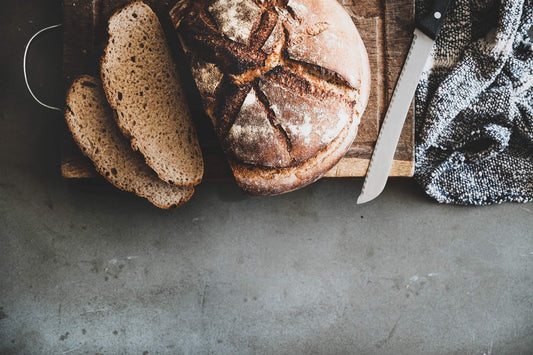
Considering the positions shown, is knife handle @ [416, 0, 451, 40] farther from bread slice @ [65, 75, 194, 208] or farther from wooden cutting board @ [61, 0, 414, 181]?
bread slice @ [65, 75, 194, 208]

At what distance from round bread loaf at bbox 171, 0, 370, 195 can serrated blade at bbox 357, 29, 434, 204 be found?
29 centimetres

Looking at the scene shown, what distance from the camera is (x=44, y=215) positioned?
152cm

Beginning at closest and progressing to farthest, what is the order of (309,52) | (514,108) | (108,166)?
(309,52), (108,166), (514,108)

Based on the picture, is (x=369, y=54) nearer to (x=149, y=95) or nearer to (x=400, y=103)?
(x=400, y=103)

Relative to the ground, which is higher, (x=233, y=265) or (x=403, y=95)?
(x=403, y=95)

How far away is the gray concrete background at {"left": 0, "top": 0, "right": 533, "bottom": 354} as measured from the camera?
1.51 m

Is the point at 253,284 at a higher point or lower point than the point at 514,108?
lower

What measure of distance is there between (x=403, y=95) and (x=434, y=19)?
0.29m

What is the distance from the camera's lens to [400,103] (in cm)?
138

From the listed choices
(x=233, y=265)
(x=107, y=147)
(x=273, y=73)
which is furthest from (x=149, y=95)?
(x=233, y=265)

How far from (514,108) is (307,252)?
1.02 meters

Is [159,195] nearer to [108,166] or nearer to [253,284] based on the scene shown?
[108,166]

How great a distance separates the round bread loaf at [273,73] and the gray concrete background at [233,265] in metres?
0.49

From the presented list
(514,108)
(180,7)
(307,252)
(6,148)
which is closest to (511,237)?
(514,108)
